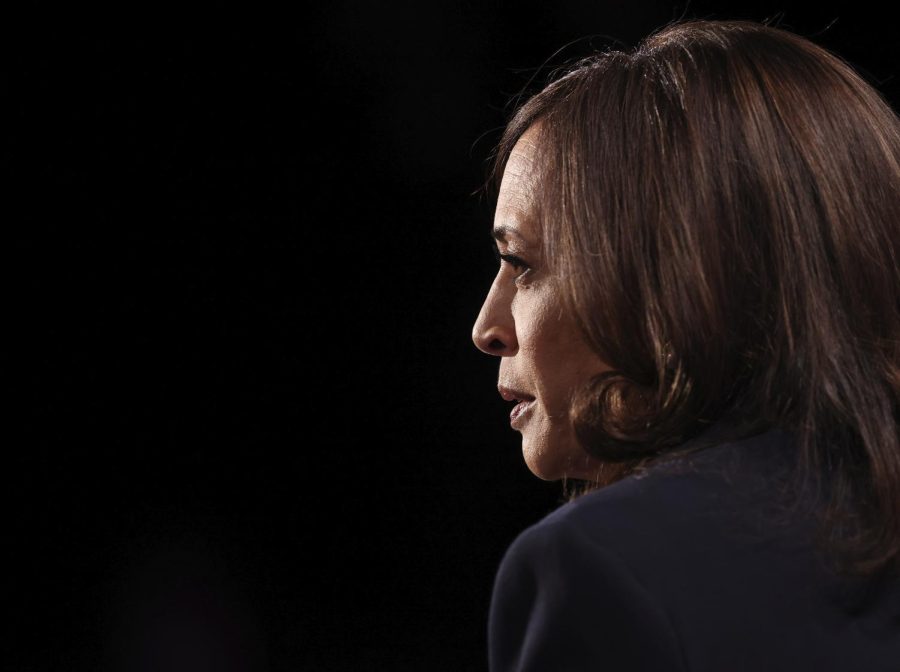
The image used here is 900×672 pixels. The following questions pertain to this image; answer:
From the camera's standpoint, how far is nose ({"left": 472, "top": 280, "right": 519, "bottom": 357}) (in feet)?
2.73

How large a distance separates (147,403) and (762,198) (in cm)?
152

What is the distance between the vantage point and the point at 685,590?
0.56 m

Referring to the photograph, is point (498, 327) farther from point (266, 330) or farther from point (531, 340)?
point (266, 330)

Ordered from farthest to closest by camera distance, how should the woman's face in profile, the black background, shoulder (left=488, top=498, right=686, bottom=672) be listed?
the black background, the woman's face in profile, shoulder (left=488, top=498, right=686, bottom=672)

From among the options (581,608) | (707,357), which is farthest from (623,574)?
(707,357)

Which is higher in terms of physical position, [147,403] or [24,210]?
[24,210]

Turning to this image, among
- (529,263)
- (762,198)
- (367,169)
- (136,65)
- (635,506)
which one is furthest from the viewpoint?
(367,169)

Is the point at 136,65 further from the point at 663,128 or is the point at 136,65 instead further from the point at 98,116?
the point at 663,128

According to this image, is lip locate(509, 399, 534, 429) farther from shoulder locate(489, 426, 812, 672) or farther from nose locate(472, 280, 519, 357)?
shoulder locate(489, 426, 812, 672)

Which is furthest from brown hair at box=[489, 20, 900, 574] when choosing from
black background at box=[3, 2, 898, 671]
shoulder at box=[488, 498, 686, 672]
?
black background at box=[3, 2, 898, 671]

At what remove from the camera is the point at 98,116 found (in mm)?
1945

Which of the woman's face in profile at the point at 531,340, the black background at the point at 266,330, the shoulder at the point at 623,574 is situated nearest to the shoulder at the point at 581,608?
the shoulder at the point at 623,574

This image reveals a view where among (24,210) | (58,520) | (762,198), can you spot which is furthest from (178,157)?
(762,198)

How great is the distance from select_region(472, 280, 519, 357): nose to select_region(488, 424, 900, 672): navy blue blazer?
0.25m
